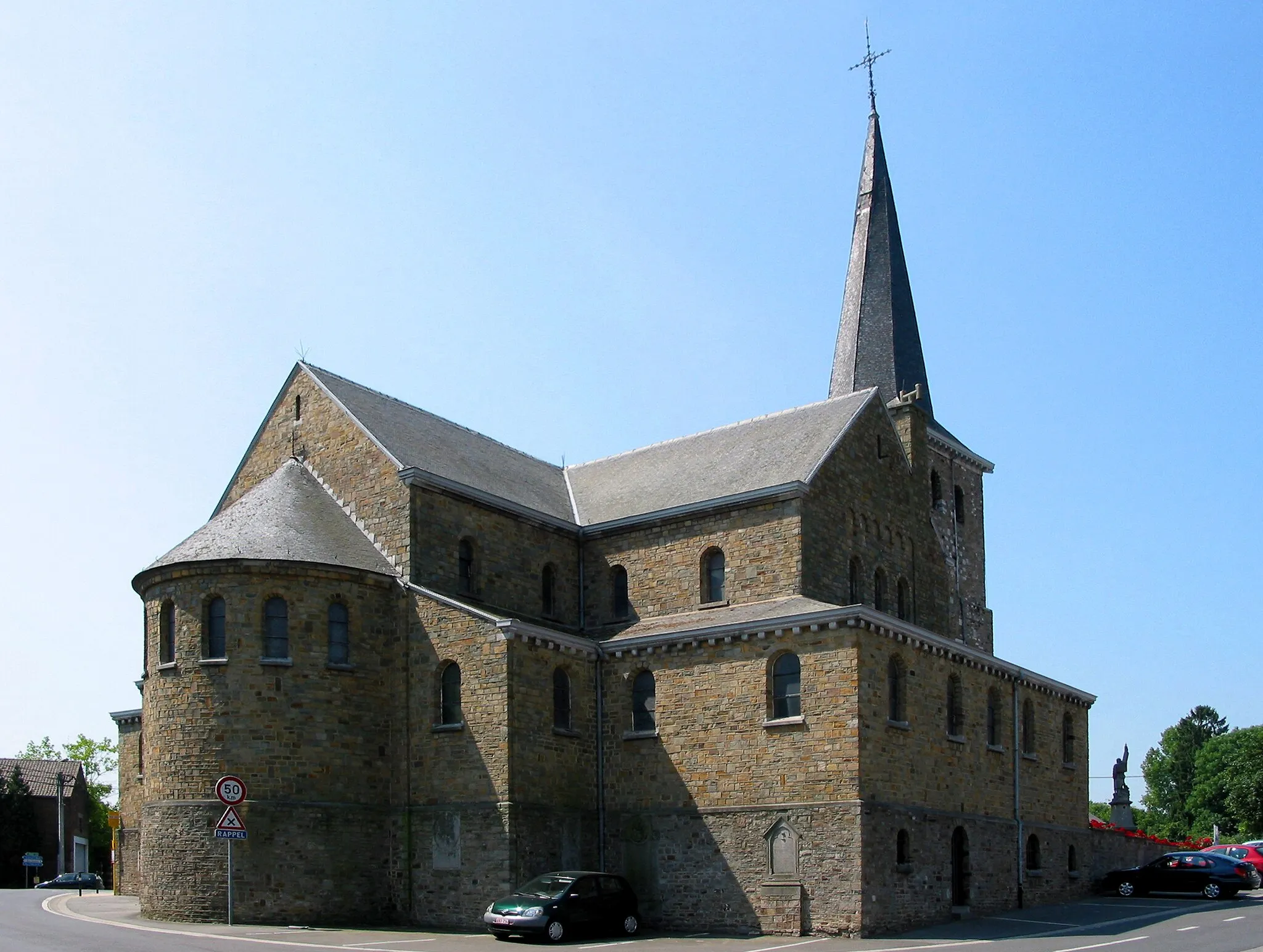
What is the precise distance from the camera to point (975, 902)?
30094mm

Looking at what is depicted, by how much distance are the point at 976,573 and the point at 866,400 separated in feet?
38.9

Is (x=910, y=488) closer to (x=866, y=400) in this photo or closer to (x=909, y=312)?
(x=866, y=400)

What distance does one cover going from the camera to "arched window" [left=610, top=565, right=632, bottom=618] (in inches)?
1350

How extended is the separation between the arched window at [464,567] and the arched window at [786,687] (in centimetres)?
835

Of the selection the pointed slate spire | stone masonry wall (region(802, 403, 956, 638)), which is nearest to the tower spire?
the pointed slate spire

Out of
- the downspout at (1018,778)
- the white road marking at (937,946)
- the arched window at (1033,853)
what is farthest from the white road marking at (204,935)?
the arched window at (1033,853)

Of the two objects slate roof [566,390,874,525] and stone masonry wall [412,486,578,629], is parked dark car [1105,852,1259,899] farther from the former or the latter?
stone masonry wall [412,486,578,629]

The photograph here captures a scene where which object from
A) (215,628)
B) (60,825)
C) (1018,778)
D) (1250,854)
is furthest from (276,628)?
(60,825)

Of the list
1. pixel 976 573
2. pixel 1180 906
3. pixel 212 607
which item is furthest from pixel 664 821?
pixel 976 573

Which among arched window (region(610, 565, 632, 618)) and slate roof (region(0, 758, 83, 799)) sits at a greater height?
arched window (region(610, 565, 632, 618))

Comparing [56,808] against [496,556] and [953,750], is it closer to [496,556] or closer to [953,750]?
[496,556]

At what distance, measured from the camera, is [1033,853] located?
33688 mm

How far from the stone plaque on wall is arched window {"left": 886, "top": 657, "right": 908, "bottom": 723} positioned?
9925 millimetres

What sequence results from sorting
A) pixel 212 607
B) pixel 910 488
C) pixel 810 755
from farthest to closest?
pixel 910 488
pixel 212 607
pixel 810 755
